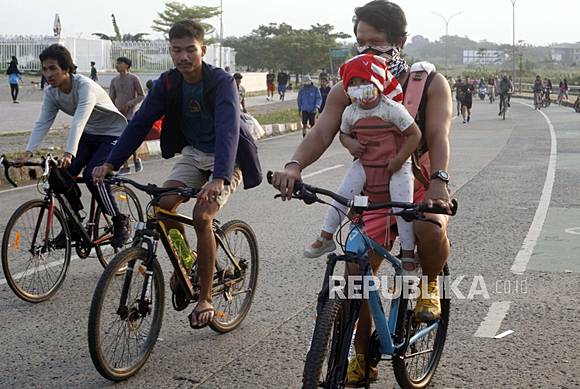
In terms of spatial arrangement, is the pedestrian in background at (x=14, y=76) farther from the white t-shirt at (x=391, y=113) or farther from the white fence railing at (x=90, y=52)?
the white t-shirt at (x=391, y=113)

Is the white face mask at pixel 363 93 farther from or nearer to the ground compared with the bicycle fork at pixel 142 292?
farther from the ground

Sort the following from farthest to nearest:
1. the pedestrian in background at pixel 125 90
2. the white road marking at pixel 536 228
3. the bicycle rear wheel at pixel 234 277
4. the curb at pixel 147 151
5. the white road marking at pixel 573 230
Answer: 1. the pedestrian in background at pixel 125 90
2. the curb at pixel 147 151
3. the white road marking at pixel 573 230
4. the white road marking at pixel 536 228
5. the bicycle rear wheel at pixel 234 277

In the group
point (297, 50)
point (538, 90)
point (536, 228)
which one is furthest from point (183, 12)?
point (536, 228)

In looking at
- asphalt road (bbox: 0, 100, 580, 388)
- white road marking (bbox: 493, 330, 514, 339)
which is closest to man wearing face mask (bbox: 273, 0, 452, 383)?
asphalt road (bbox: 0, 100, 580, 388)

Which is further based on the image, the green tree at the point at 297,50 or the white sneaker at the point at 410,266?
the green tree at the point at 297,50

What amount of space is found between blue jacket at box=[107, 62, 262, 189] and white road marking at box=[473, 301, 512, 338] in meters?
1.74

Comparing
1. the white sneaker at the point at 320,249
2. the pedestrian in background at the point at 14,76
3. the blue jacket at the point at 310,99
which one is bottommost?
the white sneaker at the point at 320,249

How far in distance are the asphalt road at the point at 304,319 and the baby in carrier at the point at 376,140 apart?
42.1 inches

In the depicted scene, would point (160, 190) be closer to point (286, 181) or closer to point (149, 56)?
point (286, 181)

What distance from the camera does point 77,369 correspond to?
480 cm

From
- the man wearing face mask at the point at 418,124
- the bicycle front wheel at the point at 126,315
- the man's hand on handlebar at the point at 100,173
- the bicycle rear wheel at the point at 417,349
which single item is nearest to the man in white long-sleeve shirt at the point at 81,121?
the man's hand on handlebar at the point at 100,173

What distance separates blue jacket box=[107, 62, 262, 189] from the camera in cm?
486

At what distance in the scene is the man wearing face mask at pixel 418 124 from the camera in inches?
154

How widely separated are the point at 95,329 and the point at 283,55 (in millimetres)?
84815
